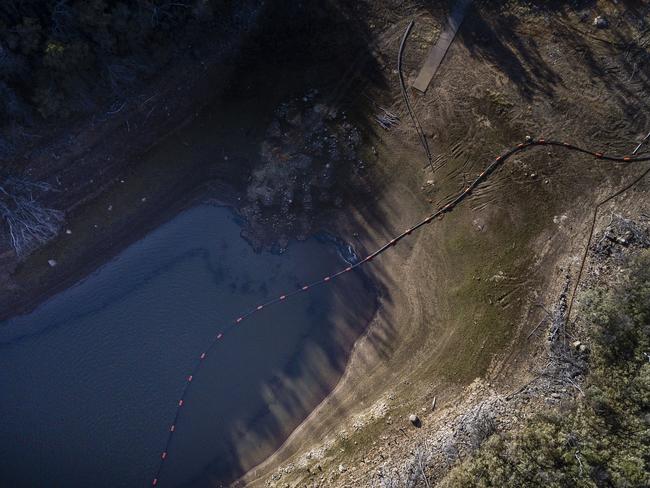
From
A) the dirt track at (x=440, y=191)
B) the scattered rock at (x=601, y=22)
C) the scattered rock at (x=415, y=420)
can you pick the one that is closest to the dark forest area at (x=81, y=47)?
the dirt track at (x=440, y=191)

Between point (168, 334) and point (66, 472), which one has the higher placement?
point (168, 334)

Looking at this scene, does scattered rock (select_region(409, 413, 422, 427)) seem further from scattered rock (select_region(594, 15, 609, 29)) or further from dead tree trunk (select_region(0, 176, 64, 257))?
scattered rock (select_region(594, 15, 609, 29))

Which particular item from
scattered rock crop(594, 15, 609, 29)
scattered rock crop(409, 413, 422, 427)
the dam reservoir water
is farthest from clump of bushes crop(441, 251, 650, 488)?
scattered rock crop(594, 15, 609, 29)

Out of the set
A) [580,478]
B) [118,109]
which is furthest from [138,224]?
[580,478]

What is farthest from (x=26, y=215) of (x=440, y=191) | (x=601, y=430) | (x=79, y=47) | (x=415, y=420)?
(x=601, y=430)

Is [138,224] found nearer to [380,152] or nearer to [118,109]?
[118,109]

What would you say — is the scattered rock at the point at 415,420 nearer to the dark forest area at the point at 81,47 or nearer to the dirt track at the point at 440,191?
the dirt track at the point at 440,191
